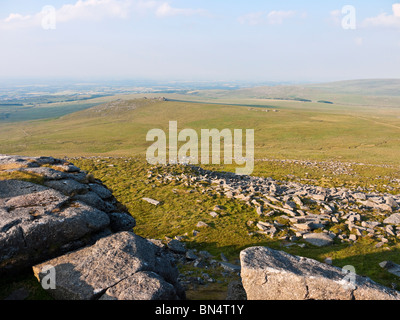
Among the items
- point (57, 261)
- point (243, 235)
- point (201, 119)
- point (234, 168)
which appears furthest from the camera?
point (201, 119)

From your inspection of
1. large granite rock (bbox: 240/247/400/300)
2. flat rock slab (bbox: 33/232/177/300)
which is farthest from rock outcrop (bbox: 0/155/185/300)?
large granite rock (bbox: 240/247/400/300)

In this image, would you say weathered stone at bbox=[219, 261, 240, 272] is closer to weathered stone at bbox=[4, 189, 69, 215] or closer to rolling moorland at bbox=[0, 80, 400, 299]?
rolling moorland at bbox=[0, 80, 400, 299]

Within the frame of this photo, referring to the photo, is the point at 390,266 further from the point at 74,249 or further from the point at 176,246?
the point at 74,249
